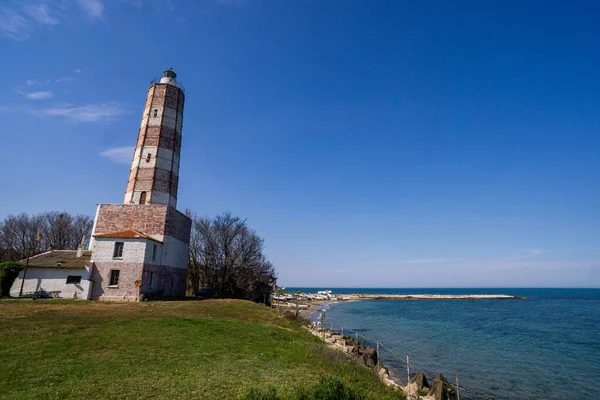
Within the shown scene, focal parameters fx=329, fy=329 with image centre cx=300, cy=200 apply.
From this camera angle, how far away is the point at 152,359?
37.9ft

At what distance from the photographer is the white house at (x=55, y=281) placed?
2730 cm

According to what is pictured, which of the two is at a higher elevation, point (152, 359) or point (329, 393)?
point (329, 393)

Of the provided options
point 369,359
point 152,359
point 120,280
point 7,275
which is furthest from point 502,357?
point 7,275

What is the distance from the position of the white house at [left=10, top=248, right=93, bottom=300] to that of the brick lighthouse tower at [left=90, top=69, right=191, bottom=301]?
0.79m

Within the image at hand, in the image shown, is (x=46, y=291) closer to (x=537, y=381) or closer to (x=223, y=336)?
(x=223, y=336)

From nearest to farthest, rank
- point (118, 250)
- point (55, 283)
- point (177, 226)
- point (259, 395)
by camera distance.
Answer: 1. point (259, 395)
2. point (55, 283)
3. point (118, 250)
4. point (177, 226)

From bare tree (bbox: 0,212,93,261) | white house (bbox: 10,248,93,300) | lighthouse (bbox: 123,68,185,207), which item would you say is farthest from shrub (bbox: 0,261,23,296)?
bare tree (bbox: 0,212,93,261)

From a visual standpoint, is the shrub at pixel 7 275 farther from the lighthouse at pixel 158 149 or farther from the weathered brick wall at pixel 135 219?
the lighthouse at pixel 158 149

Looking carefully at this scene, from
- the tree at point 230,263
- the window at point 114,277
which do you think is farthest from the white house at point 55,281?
the tree at point 230,263

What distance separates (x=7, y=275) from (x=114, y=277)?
8.23 m

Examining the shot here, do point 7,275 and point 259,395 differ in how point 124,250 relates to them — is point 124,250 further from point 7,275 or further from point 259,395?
point 259,395

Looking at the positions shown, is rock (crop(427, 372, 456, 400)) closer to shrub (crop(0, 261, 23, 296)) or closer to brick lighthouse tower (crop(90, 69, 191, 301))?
brick lighthouse tower (crop(90, 69, 191, 301))

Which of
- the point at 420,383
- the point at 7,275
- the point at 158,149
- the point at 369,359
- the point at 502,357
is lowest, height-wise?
the point at 502,357

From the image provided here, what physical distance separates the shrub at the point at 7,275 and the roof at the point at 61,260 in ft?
3.34
